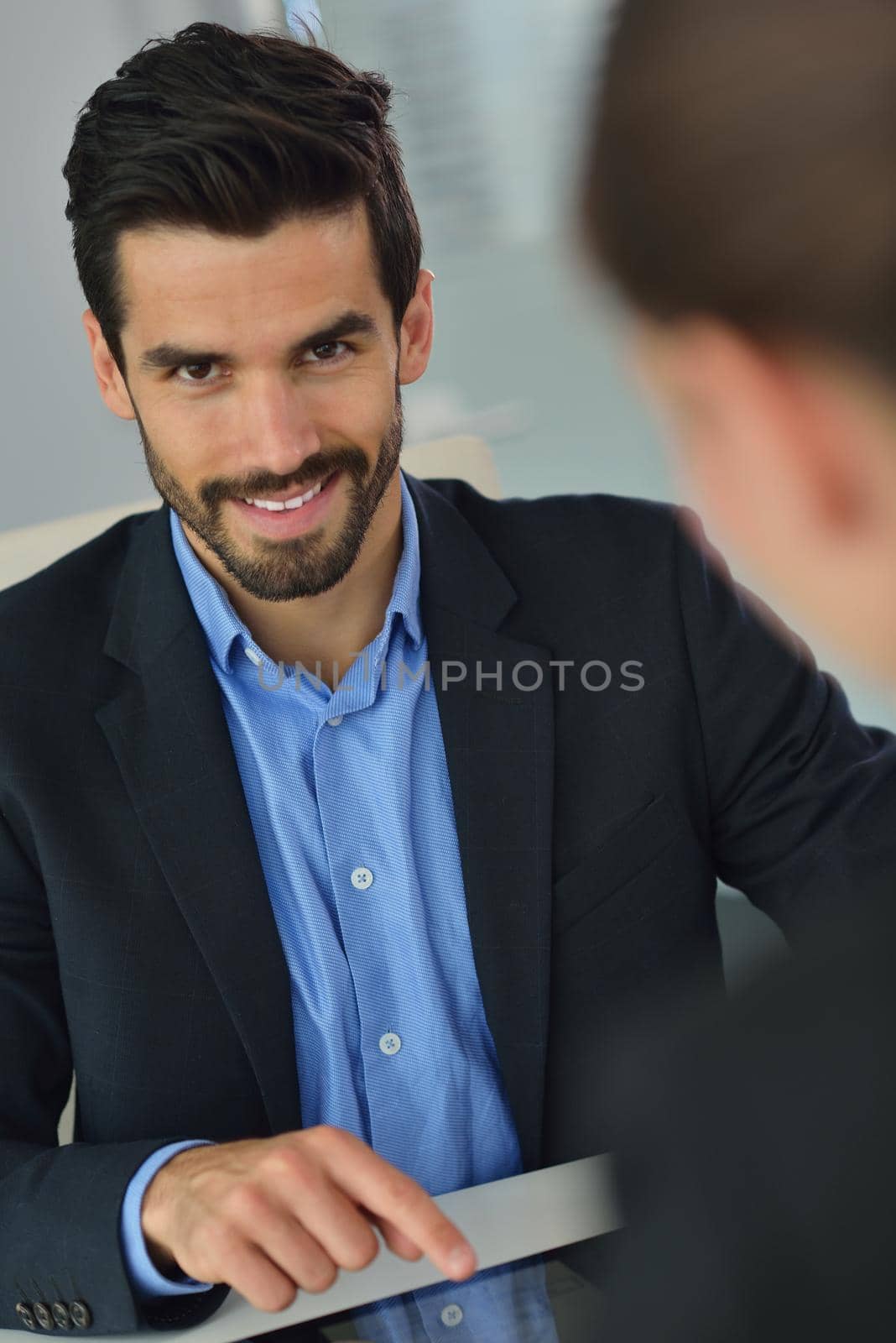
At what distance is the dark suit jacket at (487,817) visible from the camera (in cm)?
128

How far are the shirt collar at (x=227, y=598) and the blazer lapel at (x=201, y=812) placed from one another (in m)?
0.02

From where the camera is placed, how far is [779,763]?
1439mm

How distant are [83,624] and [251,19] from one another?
6.04 ft

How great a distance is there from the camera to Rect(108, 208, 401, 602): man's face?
128 centimetres

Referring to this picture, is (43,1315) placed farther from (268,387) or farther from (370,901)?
(268,387)

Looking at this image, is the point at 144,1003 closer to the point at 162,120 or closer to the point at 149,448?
the point at 149,448

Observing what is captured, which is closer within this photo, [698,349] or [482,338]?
[698,349]

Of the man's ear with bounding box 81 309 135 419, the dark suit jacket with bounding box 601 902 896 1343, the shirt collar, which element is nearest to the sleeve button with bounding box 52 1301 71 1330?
the shirt collar

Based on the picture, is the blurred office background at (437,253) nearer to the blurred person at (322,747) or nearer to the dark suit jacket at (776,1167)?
the blurred person at (322,747)

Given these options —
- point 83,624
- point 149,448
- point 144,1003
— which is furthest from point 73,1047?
point 149,448

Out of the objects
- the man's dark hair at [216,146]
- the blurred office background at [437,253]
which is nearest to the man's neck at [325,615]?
the man's dark hair at [216,146]

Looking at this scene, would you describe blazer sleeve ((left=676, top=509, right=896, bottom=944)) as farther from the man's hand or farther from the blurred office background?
the blurred office background

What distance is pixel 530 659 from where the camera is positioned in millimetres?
1457

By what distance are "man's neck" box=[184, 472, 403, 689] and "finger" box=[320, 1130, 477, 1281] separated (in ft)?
1.96
